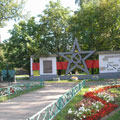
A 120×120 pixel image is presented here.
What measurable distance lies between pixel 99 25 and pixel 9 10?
469 inches

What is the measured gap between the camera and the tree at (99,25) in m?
21.2

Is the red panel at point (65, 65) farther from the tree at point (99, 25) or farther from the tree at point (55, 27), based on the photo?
the tree at point (55, 27)

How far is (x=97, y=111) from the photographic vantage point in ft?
21.3

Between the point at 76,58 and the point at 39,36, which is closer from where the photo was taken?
the point at 76,58

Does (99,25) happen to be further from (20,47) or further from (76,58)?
(20,47)

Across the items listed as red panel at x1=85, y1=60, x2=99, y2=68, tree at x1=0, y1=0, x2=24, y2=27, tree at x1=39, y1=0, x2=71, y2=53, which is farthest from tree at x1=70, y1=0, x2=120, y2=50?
tree at x1=0, y1=0, x2=24, y2=27

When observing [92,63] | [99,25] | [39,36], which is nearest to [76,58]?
[92,63]

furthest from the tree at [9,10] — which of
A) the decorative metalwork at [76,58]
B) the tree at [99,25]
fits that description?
the tree at [99,25]

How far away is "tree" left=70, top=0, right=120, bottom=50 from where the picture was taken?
2116cm

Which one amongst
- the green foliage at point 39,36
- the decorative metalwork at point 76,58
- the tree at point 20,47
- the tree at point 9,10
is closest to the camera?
the tree at point 9,10

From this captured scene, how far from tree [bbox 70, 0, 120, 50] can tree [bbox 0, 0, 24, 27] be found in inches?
382

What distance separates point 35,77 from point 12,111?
15.0 meters

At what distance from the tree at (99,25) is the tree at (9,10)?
970 cm

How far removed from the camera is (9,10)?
15.7 metres
